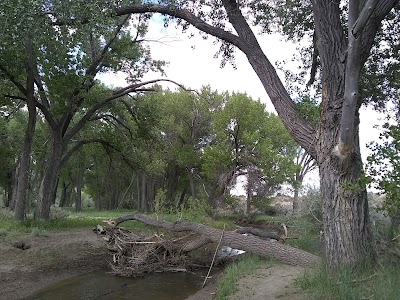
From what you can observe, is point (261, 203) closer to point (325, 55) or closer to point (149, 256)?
point (149, 256)

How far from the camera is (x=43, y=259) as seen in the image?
40.3 ft

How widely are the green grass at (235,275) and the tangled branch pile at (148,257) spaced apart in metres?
2.84

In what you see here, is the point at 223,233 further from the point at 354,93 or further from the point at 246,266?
the point at 354,93

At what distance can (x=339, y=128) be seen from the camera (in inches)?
277

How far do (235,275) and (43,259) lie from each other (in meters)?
6.40

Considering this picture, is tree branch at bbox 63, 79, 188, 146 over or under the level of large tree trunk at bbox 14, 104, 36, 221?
over

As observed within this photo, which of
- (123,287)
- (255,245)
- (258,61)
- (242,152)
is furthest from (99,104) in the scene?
(242,152)

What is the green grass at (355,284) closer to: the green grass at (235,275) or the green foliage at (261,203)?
the green grass at (235,275)

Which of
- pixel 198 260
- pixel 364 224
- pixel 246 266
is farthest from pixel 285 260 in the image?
pixel 198 260

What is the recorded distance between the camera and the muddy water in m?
10.0

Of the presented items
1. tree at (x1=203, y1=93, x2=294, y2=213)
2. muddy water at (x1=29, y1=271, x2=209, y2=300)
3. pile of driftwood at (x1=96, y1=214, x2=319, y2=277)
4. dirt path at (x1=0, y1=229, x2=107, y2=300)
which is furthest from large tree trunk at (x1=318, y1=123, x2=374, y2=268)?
tree at (x1=203, y1=93, x2=294, y2=213)

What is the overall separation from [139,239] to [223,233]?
3565 millimetres

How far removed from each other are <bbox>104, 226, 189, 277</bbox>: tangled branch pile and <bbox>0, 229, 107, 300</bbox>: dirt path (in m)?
1.12

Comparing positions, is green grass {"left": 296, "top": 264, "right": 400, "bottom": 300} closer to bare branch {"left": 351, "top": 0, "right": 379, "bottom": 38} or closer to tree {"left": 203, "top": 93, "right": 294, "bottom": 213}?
bare branch {"left": 351, "top": 0, "right": 379, "bottom": 38}
